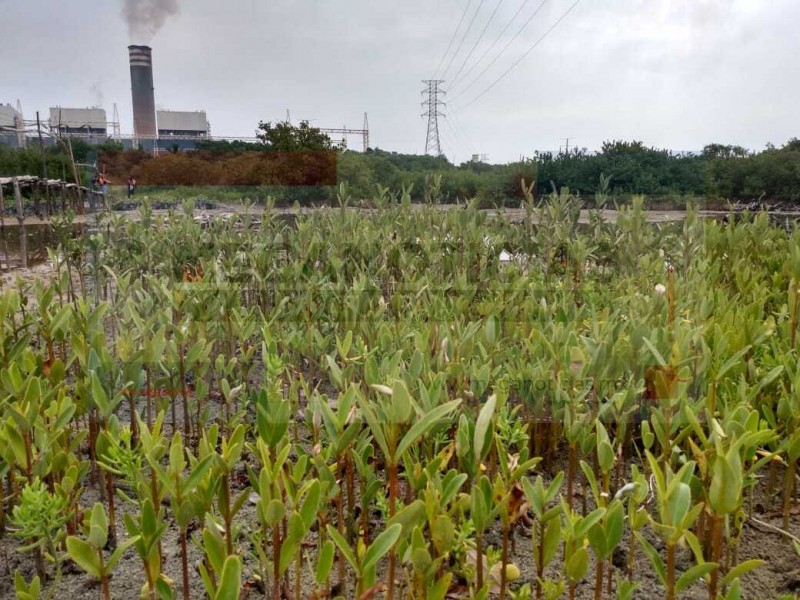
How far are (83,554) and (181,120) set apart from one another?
7.65 m

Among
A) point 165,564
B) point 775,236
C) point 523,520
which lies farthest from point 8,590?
point 775,236

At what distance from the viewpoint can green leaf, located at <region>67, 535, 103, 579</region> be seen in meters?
0.94

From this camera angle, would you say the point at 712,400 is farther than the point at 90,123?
No

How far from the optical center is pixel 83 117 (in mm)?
8641

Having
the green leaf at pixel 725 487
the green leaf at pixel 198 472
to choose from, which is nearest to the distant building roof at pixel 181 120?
the green leaf at pixel 198 472

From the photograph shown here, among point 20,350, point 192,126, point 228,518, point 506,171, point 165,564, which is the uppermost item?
point 192,126

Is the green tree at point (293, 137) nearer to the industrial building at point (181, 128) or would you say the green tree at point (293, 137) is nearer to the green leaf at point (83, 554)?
the industrial building at point (181, 128)

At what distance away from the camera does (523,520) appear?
155cm

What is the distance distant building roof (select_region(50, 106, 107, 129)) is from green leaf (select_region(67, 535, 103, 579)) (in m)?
7.79

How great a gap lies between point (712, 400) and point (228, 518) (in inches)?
41.9

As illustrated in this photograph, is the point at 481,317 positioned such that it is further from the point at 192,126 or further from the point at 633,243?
the point at 192,126

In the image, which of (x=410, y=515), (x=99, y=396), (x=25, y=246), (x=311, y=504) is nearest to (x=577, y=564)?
(x=410, y=515)

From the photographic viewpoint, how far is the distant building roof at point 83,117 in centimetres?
796

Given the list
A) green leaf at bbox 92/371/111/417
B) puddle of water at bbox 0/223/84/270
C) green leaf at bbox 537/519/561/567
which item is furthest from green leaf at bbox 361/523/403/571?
puddle of water at bbox 0/223/84/270
